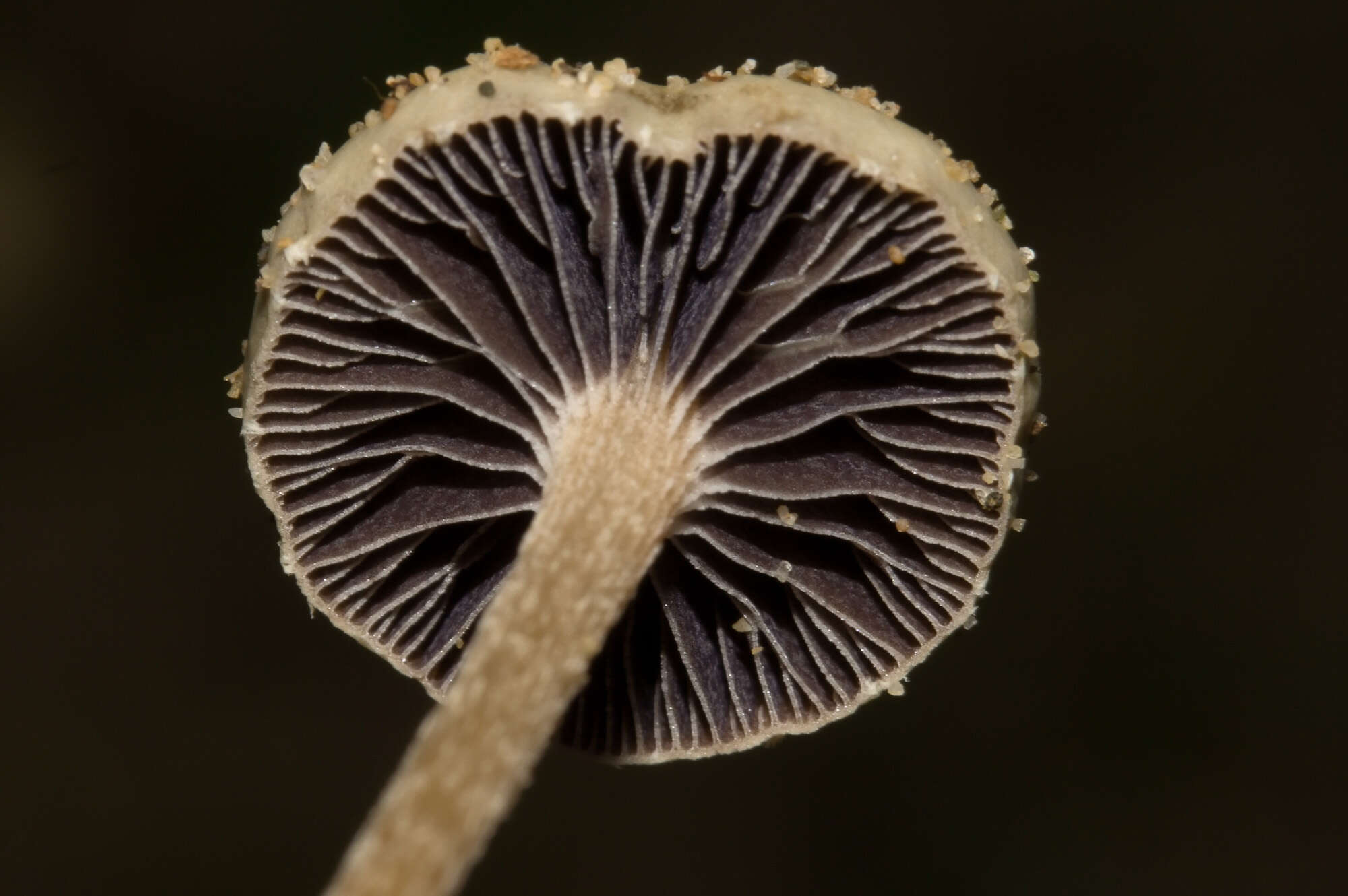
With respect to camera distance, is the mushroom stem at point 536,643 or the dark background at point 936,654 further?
the dark background at point 936,654

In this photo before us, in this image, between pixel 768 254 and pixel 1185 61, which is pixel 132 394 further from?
pixel 1185 61

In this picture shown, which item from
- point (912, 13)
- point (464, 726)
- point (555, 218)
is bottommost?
point (464, 726)

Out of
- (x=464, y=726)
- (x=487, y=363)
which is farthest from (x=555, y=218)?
(x=464, y=726)

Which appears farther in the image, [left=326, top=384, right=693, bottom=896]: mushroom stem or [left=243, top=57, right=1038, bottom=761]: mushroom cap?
[left=243, top=57, right=1038, bottom=761]: mushroom cap

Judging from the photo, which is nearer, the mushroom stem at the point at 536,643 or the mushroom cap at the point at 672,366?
the mushroom stem at the point at 536,643

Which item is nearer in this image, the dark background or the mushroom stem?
the mushroom stem

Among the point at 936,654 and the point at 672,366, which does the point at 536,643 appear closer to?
the point at 672,366
